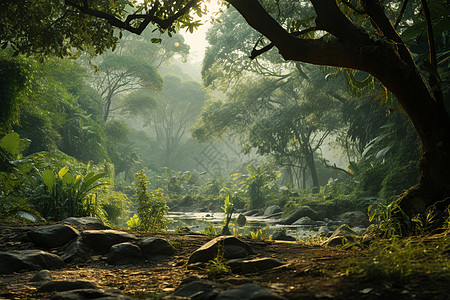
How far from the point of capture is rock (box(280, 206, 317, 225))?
13.0 metres

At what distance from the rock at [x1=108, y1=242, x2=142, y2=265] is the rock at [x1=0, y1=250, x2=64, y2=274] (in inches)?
20.0

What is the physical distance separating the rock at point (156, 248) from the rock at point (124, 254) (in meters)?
0.08

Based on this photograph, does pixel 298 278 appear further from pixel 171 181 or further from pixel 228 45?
pixel 171 181

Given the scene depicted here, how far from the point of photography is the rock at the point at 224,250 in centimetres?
373

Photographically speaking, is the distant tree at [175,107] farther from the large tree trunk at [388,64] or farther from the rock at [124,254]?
the large tree trunk at [388,64]

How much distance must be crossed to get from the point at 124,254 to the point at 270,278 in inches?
82.9

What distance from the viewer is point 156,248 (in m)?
Answer: 4.51

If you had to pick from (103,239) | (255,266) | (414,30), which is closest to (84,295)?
(255,266)

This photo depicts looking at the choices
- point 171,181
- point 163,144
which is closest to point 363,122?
point 171,181

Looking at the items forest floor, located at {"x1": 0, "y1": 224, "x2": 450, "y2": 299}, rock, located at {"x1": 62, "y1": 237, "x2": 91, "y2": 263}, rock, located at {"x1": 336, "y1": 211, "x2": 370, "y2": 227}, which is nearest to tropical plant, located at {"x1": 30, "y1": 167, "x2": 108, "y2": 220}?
forest floor, located at {"x1": 0, "y1": 224, "x2": 450, "y2": 299}

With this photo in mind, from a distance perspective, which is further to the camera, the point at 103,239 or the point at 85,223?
the point at 85,223

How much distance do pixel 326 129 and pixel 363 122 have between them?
1040 centimetres

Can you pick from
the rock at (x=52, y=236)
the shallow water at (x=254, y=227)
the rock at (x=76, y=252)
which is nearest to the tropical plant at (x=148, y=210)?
the shallow water at (x=254, y=227)

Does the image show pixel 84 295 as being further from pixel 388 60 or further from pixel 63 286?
pixel 388 60
